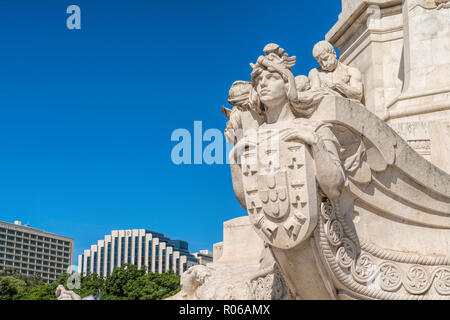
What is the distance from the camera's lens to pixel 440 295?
311 inches

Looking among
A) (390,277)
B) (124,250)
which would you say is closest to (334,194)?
(390,277)

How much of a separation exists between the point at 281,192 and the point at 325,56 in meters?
5.96

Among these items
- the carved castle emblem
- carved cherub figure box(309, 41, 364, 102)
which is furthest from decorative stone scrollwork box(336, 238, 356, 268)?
carved cherub figure box(309, 41, 364, 102)

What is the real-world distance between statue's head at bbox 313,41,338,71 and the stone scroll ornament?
161 inches

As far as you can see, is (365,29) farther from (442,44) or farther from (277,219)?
(277,219)

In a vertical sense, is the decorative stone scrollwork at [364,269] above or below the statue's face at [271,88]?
below

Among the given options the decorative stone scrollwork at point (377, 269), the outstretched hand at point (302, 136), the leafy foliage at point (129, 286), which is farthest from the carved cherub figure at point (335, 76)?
the leafy foliage at point (129, 286)

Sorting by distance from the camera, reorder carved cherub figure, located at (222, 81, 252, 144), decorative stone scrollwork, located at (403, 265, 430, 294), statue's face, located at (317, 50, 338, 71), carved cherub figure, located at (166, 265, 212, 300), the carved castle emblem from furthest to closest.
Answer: statue's face, located at (317, 50, 338, 71) → carved cherub figure, located at (166, 265, 212, 300) → carved cherub figure, located at (222, 81, 252, 144) → decorative stone scrollwork, located at (403, 265, 430, 294) → the carved castle emblem

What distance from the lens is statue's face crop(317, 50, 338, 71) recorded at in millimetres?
12109

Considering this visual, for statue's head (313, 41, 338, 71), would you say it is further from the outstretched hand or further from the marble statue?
the outstretched hand

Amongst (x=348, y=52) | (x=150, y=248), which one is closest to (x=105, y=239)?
(x=150, y=248)

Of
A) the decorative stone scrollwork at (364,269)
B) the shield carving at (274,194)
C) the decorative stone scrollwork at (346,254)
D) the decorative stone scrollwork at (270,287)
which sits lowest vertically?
the decorative stone scrollwork at (270,287)

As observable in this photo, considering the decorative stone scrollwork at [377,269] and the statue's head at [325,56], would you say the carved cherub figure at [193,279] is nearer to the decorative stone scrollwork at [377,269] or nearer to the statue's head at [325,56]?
the decorative stone scrollwork at [377,269]

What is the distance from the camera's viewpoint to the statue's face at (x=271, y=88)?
739cm
